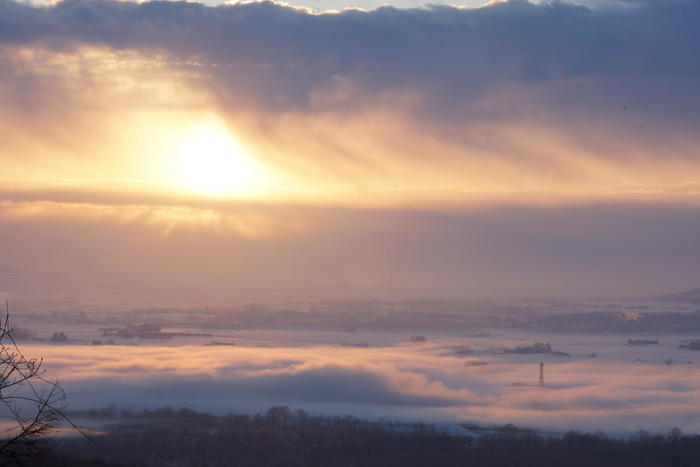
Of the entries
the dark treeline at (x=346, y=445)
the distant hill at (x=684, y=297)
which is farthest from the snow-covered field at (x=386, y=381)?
the distant hill at (x=684, y=297)

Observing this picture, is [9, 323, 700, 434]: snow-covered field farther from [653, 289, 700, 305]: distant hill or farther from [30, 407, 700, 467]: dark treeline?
[653, 289, 700, 305]: distant hill

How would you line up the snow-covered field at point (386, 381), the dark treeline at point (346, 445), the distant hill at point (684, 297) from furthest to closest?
the distant hill at point (684, 297)
the snow-covered field at point (386, 381)
the dark treeline at point (346, 445)

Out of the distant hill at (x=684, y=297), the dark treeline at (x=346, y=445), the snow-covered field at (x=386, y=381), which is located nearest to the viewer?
the dark treeline at (x=346, y=445)

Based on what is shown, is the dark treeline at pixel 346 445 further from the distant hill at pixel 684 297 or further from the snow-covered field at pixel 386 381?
the distant hill at pixel 684 297

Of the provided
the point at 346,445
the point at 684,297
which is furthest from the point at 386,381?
the point at 684,297

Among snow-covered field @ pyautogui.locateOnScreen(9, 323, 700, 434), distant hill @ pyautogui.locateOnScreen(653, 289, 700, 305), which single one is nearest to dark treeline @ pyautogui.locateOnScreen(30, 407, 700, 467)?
snow-covered field @ pyautogui.locateOnScreen(9, 323, 700, 434)

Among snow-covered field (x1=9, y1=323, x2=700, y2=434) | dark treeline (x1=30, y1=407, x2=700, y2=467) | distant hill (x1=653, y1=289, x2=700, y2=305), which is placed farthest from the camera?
distant hill (x1=653, y1=289, x2=700, y2=305)

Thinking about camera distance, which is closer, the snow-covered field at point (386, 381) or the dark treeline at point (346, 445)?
the dark treeline at point (346, 445)

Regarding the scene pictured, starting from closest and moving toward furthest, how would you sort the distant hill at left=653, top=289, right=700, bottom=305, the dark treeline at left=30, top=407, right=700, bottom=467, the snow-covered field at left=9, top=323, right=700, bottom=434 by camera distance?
the dark treeline at left=30, top=407, right=700, bottom=467 → the snow-covered field at left=9, top=323, right=700, bottom=434 → the distant hill at left=653, top=289, right=700, bottom=305
